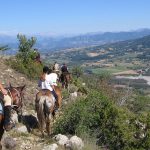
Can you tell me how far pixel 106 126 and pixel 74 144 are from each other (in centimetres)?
254

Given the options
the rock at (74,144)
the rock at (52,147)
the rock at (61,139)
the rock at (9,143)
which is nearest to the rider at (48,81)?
the rock at (61,139)

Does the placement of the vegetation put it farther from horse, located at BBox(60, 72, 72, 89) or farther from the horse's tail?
the horse's tail

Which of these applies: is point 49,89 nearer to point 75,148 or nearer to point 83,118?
point 83,118

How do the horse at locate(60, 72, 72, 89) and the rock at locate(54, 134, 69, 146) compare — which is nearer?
the rock at locate(54, 134, 69, 146)

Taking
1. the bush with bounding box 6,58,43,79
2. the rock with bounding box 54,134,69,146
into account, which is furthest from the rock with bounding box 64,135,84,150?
the bush with bounding box 6,58,43,79

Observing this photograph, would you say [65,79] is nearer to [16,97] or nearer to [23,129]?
[16,97]

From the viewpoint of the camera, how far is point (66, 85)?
2558 cm

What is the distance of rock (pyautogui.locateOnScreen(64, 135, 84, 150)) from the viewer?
12.1 metres

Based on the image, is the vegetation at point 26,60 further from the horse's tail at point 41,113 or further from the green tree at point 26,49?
the horse's tail at point 41,113

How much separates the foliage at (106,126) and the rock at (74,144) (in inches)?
34.7

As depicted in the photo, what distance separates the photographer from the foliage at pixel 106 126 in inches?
Result: 544

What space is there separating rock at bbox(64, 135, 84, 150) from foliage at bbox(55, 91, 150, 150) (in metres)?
0.88

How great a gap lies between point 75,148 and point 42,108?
1.98 meters

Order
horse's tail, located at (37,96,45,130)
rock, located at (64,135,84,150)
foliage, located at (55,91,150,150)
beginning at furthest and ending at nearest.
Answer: foliage, located at (55,91,150,150)
horse's tail, located at (37,96,45,130)
rock, located at (64,135,84,150)
